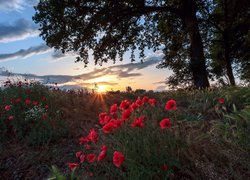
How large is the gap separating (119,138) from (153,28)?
1833 centimetres

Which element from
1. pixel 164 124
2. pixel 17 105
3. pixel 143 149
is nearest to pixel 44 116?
pixel 17 105

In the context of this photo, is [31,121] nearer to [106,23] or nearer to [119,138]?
[119,138]

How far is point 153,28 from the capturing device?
75.4 feet

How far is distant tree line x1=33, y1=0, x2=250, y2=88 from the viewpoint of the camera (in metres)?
19.4

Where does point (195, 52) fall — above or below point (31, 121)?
above

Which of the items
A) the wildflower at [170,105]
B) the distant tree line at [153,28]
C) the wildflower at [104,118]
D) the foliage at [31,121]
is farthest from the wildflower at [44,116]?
the distant tree line at [153,28]

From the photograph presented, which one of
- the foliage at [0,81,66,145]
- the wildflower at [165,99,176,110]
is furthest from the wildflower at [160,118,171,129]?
the foliage at [0,81,66,145]

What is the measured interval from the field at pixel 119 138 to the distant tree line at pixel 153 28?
8.21 m

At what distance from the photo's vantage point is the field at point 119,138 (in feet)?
15.3

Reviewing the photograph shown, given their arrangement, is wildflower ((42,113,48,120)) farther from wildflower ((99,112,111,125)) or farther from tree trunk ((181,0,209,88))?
tree trunk ((181,0,209,88))

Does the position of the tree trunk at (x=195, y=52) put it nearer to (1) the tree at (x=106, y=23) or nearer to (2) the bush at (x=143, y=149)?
(1) the tree at (x=106, y=23)

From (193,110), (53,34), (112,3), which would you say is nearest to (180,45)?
(112,3)

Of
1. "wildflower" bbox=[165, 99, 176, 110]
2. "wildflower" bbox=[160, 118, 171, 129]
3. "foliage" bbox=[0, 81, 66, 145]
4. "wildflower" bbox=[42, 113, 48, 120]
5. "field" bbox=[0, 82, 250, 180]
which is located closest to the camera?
"wildflower" bbox=[160, 118, 171, 129]

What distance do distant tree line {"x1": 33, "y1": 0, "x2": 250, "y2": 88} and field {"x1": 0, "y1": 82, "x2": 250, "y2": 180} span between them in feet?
26.9
